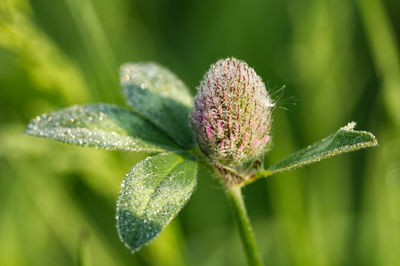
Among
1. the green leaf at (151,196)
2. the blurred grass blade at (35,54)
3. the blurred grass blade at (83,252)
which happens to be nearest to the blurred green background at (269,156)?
the blurred grass blade at (35,54)

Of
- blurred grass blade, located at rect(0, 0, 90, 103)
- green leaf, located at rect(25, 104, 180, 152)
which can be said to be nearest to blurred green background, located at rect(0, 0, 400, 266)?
blurred grass blade, located at rect(0, 0, 90, 103)

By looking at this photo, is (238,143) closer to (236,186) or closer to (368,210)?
(236,186)

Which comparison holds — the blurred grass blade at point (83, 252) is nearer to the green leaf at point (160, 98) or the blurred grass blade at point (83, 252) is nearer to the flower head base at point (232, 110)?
the green leaf at point (160, 98)

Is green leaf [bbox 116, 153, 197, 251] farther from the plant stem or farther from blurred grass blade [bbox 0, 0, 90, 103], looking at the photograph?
blurred grass blade [bbox 0, 0, 90, 103]

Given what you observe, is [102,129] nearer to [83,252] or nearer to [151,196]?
[151,196]

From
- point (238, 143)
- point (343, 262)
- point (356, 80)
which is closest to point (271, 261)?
point (343, 262)

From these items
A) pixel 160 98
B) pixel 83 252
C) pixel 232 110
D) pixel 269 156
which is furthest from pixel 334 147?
pixel 269 156
